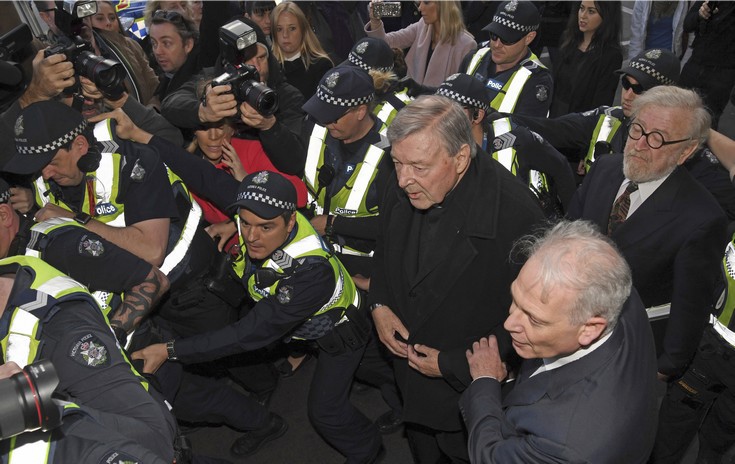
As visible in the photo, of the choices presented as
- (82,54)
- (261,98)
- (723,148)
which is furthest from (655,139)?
(82,54)

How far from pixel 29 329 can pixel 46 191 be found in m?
1.38

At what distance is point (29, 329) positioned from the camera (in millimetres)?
2467

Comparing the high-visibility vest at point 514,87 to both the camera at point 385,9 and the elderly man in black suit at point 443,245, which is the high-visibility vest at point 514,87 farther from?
the elderly man in black suit at point 443,245

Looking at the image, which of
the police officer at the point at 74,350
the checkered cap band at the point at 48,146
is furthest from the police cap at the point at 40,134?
the police officer at the point at 74,350

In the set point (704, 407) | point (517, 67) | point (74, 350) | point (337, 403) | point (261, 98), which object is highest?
point (261, 98)

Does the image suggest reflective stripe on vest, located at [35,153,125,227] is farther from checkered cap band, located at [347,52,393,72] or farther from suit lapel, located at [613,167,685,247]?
suit lapel, located at [613,167,685,247]

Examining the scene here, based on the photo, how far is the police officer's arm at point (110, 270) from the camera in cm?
316

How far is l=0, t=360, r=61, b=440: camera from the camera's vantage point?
71.1 inches

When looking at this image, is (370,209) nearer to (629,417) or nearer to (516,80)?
(516,80)

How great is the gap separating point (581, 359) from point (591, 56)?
416 cm

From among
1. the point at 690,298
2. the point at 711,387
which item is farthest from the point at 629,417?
the point at 711,387

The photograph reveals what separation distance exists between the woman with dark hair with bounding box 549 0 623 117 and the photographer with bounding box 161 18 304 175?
8.22ft

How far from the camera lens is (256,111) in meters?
3.95

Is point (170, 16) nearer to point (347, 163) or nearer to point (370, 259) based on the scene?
point (347, 163)
